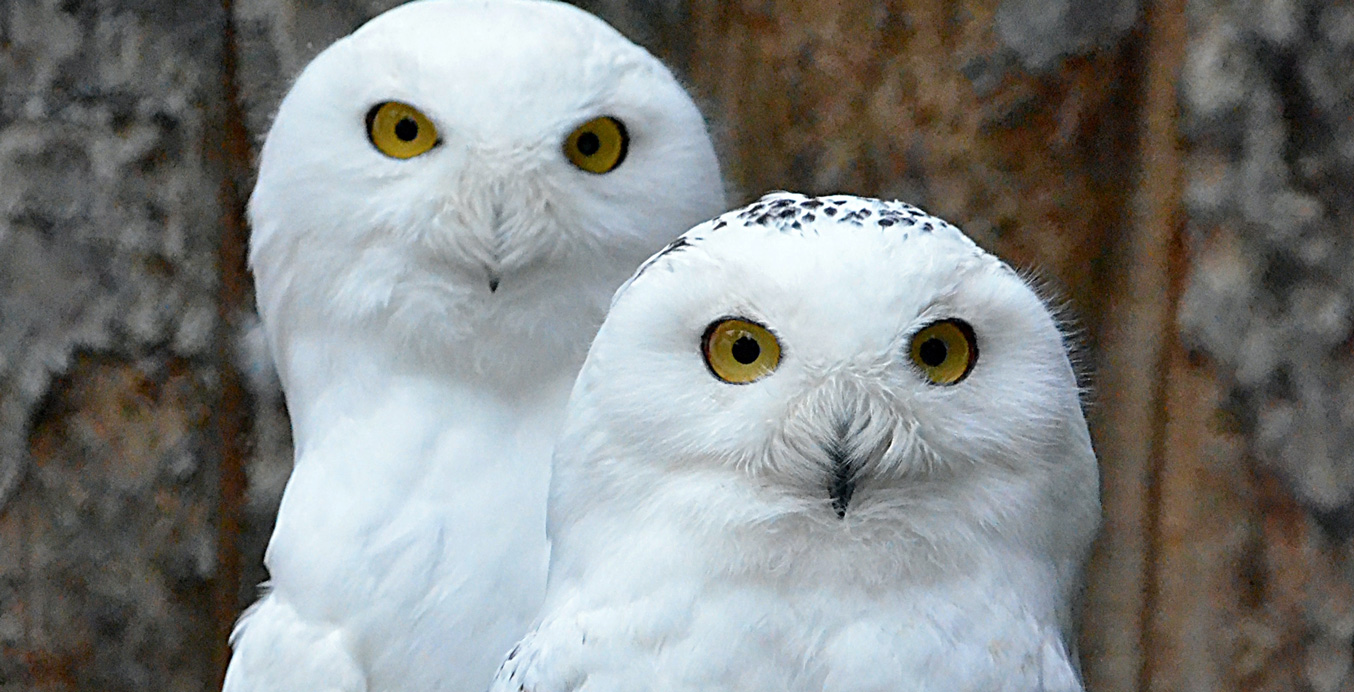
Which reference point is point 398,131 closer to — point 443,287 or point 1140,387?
point 443,287

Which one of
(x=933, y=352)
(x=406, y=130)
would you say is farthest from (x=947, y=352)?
(x=406, y=130)

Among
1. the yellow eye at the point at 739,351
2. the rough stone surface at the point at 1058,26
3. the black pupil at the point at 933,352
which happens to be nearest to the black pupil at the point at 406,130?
the yellow eye at the point at 739,351

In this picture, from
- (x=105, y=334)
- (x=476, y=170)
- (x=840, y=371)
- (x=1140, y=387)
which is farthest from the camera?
(x=105, y=334)

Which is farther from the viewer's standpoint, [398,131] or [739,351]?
[398,131]

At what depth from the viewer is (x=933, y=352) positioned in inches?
45.2

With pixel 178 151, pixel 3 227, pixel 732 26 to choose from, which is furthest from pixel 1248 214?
pixel 3 227

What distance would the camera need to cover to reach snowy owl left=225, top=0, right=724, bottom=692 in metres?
1.44

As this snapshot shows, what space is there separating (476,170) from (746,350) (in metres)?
0.41

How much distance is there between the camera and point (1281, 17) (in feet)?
5.54

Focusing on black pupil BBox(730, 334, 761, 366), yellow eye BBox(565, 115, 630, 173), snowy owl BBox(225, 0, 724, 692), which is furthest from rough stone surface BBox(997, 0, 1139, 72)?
black pupil BBox(730, 334, 761, 366)

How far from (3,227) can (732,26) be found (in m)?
1.02

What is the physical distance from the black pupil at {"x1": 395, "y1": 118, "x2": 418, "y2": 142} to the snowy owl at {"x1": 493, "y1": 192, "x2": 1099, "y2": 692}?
371 millimetres

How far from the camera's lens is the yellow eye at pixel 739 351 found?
3.73 feet

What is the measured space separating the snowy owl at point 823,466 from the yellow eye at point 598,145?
291 mm
